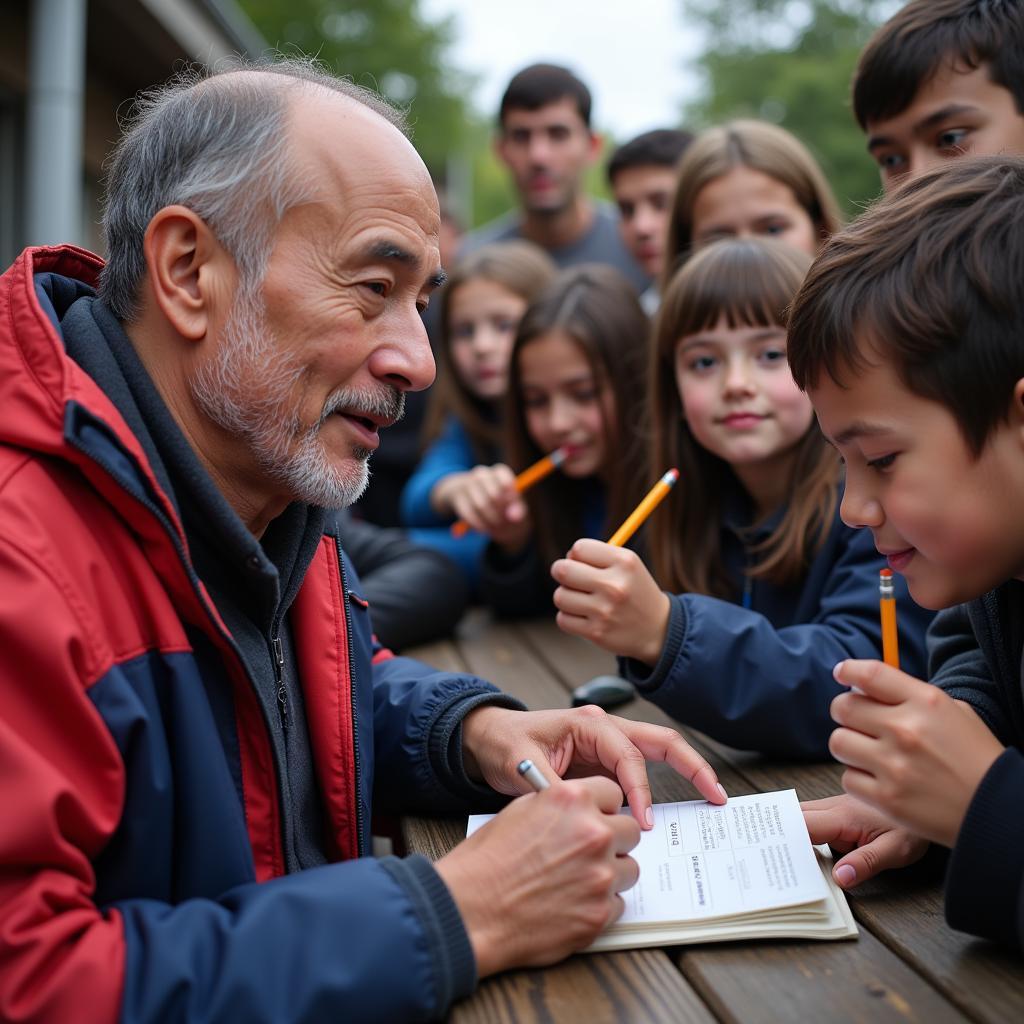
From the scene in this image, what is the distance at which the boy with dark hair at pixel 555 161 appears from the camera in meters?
5.29

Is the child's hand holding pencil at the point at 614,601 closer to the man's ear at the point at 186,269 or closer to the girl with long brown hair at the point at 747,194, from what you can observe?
the man's ear at the point at 186,269

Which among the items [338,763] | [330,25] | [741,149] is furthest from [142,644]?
[330,25]

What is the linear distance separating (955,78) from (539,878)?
2.20m

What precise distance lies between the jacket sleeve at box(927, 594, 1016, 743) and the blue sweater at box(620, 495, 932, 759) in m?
0.22

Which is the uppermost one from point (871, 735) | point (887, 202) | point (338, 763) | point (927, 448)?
point (887, 202)

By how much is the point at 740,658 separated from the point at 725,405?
757 mm

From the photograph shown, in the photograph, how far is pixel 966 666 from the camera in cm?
173

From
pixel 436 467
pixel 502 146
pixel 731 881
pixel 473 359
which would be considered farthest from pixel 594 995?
pixel 502 146

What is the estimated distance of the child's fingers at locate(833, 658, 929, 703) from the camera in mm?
1322

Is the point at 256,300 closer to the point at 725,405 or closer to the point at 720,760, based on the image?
the point at 720,760

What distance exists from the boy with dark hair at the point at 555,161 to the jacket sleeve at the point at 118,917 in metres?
4.24

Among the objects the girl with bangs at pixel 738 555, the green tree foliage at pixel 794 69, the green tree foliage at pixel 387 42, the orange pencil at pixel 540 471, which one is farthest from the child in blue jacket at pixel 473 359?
the green tree foliage at pixel 794 69

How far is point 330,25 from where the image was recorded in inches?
678

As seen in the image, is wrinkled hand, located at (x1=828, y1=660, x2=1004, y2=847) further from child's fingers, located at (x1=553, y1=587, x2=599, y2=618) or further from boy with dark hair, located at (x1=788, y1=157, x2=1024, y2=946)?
child's fingers, located at (x1=553, y1=587, x2=599, y2=618)
